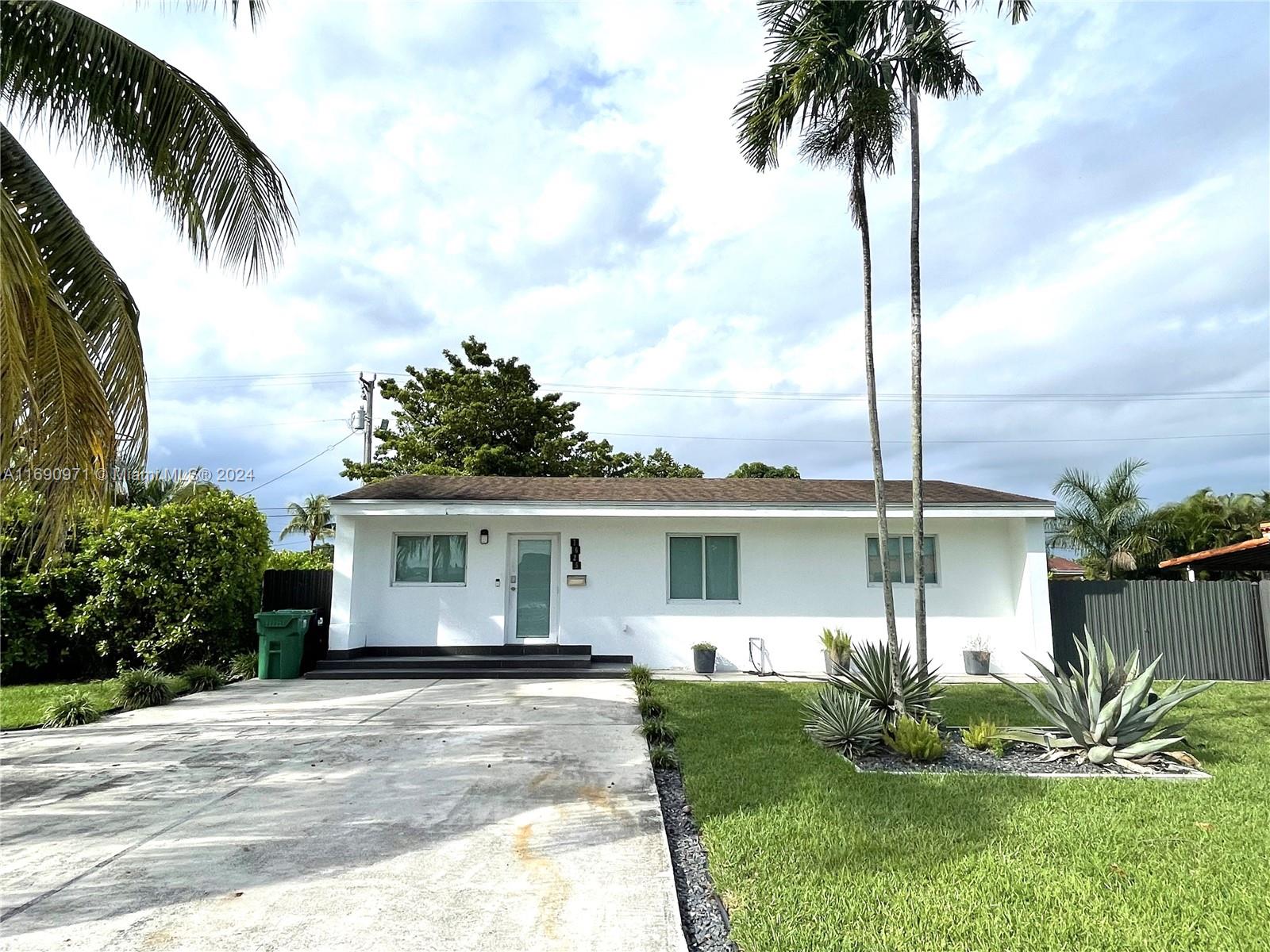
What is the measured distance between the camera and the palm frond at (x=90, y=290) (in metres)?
5.32

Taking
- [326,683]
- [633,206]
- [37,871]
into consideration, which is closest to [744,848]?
[37,871]

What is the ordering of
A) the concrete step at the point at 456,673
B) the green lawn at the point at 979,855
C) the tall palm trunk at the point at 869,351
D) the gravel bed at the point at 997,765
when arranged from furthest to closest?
the concrete step at the point at 456,673
the tall palm trunk at the point at 869,351
the gravel bed at the point at 997,765
the green lawn at the point at 979,855

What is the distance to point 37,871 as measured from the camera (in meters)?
3.70

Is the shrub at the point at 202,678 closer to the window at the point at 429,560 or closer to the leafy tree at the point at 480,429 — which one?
the window at the point at 429,560

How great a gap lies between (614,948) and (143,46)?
25.1ft

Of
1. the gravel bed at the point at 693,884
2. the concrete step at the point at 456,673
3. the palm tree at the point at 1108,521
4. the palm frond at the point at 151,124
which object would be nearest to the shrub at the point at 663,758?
the gravel bed at the point at 693,884

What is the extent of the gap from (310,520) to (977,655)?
35.4 meters

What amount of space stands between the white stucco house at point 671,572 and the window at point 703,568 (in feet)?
0.07

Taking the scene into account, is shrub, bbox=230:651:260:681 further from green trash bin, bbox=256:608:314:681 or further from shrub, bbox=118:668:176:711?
shrub, bbox=118:668:176:711

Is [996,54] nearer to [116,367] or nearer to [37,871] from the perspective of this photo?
[116,367]

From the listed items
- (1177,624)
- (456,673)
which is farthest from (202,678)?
(1177,624)

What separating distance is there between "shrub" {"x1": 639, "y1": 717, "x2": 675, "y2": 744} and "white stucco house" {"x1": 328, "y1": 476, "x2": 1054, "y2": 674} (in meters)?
5.51

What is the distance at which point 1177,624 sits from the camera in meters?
12.1

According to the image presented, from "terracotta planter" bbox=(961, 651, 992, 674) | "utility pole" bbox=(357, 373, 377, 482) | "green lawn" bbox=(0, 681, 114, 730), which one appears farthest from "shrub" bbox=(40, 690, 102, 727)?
"utility pole" bbox=(357, 373, 377, 482)
